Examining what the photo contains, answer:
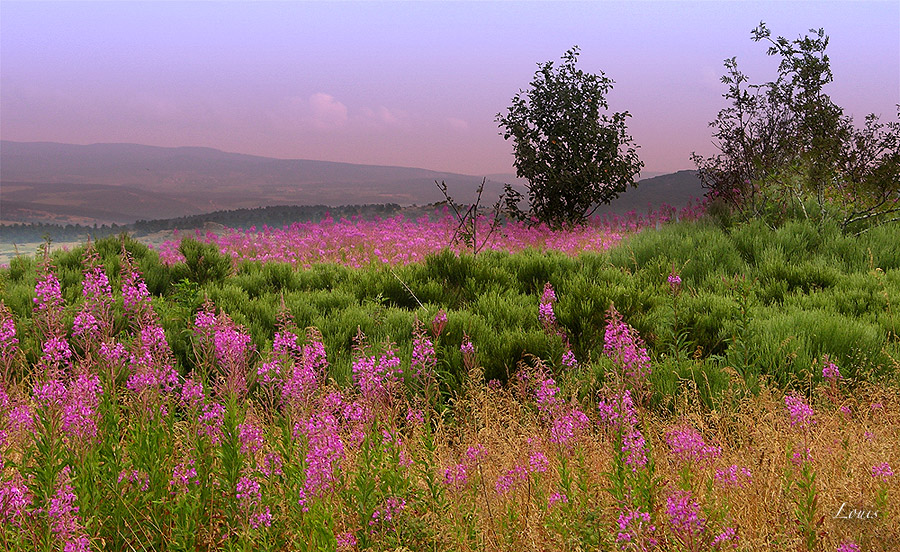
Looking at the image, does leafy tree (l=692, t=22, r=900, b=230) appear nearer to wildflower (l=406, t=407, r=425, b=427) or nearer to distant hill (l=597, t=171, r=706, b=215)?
wildflower (l=406, t=407, r=425, b=427)

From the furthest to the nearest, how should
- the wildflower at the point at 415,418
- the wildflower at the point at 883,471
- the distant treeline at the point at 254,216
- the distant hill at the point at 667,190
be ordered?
the distant hill at the point at 667,190 → the distant treeline at the point at 254,216 → the wildflower at the point at 415,418 → the wildflower at the point at 883,471

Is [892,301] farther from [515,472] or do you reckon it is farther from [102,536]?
[102,536]

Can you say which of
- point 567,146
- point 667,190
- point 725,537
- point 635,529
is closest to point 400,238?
point 567,146

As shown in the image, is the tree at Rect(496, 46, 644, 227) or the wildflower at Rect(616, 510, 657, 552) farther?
the tree at Rect(496, 46, 644, 227)

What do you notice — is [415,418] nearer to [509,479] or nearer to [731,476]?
[509,479]

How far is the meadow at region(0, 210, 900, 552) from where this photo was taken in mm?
2422

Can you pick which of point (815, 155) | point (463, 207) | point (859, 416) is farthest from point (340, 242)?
point (859, 416)

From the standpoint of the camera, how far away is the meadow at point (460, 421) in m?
2.42

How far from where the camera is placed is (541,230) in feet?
48.3

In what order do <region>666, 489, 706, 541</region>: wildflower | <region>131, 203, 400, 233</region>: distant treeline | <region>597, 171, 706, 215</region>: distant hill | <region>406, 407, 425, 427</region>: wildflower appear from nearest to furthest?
<region>666, 489, 706, 541</region>: wildflower → <region>406, 407, 425, 427</region>: wildflower → <region>131, 203, 400, 233</region>: distant treeline → <region>597, 171, 706, 215</region>: distant hill

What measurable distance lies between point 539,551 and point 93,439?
181cm

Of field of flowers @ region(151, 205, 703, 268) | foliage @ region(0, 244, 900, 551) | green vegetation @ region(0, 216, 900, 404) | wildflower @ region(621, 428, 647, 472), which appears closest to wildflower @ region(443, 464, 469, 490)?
foliage @ region(0, 244, 900, 551)

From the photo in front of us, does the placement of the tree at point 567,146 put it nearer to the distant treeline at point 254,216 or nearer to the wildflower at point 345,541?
the distant treeline at point 254,216

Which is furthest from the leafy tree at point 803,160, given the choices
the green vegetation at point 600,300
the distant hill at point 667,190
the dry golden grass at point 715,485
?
the distant hill at point 667,190
